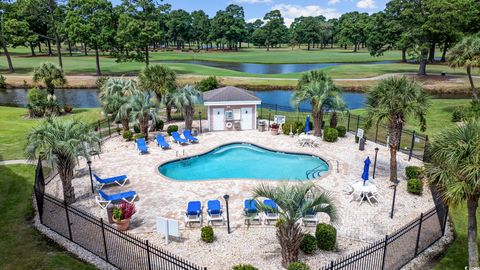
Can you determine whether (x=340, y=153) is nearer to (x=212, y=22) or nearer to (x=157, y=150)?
(x=157, y=150)

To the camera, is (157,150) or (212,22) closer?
(157,150)

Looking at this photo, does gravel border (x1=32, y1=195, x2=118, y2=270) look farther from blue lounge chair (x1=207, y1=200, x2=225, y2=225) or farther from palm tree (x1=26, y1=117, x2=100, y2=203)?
blue lounge chair (x1=207, y1=200, x2=225, y2=225)

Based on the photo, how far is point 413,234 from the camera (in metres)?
13.0

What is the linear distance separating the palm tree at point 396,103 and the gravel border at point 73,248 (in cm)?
1367

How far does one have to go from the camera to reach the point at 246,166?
72.8 ft

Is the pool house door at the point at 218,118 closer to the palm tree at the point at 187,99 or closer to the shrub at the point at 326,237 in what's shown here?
the palm tree at the point at 187,99

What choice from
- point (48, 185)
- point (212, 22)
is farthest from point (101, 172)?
point (212, 22)

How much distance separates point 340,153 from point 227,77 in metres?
35.9

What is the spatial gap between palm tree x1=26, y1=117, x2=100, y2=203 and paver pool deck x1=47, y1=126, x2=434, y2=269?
2.26 metres

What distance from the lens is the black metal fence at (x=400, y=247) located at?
10.9 meters

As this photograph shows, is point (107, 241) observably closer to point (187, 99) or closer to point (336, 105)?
point (187, 99)

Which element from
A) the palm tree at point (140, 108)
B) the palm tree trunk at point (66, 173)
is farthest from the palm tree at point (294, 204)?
the palm tree at point (140, 108)

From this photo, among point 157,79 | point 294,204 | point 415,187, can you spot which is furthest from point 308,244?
point 157,79

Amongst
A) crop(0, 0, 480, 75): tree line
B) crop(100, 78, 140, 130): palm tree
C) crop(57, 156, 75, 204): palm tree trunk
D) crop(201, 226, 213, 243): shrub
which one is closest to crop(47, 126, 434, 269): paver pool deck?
crop(201, 226, 213, 243): shrub
